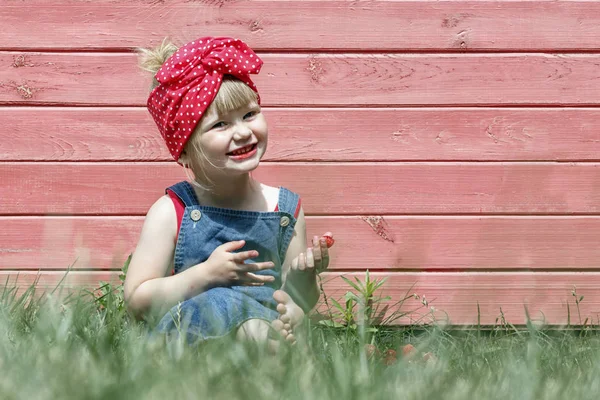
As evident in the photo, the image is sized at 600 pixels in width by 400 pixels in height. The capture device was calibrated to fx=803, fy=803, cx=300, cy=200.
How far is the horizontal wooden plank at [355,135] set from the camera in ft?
11.2

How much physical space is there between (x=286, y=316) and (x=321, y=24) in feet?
4.56

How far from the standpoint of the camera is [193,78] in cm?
271

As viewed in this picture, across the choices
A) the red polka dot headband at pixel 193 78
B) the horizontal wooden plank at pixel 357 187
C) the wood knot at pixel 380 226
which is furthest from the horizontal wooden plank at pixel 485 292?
the red polka dot headband at pixel 193 78

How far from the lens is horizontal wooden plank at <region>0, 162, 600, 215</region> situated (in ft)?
11.3

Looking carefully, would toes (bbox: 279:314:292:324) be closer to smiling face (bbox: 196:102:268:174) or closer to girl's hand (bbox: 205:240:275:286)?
girl's hand (bbox: 205:240:275:286)

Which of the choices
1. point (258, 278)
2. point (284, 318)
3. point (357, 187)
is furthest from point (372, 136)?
point (284, 318)

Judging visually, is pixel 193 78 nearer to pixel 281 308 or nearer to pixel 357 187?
pixel 281 308

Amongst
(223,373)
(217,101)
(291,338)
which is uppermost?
(217,101)

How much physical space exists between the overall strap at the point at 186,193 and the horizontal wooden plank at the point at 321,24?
0.79 m

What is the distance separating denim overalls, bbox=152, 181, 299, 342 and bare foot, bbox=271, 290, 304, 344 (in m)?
0.08

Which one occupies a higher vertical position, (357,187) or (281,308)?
(357,187)

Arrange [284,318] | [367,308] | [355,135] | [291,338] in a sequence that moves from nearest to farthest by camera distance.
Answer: [291,338]
[284,318]
[367,308]
[355,135]

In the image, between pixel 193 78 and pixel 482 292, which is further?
pixel 482 292

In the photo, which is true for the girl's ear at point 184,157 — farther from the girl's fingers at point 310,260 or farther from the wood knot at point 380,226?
the wood knot at point 380,226
